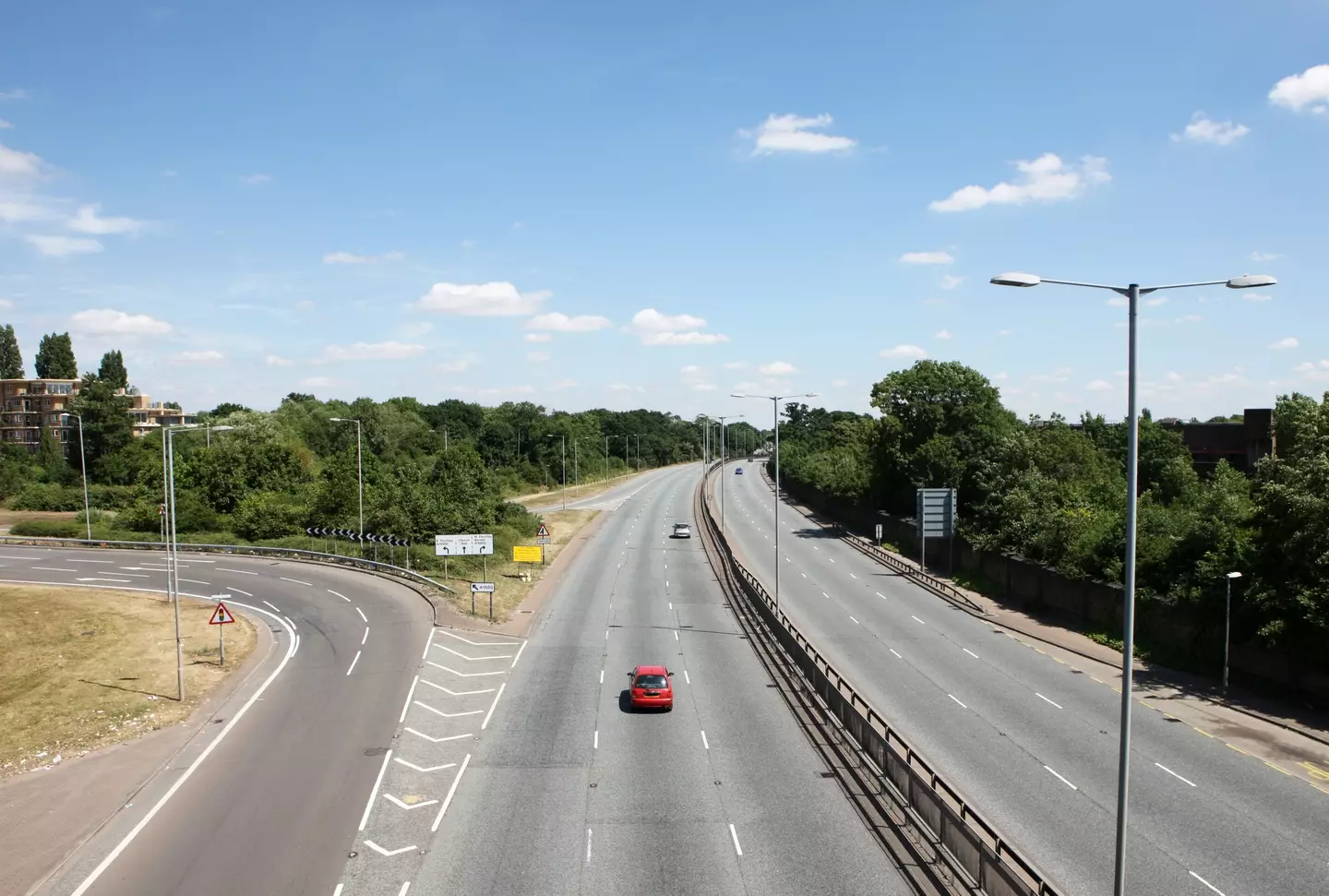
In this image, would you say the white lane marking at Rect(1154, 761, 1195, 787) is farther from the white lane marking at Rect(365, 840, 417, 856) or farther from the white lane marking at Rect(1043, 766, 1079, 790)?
the white lane marking at Rect(365, 840, 417, 856)

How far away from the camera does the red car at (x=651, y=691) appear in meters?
30.0

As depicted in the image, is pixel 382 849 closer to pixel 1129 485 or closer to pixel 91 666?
pixel 1129 485

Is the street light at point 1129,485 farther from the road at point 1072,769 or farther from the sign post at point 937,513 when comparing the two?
the sign post at point 937,513

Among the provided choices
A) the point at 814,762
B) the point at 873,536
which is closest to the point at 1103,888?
the point at 814,762

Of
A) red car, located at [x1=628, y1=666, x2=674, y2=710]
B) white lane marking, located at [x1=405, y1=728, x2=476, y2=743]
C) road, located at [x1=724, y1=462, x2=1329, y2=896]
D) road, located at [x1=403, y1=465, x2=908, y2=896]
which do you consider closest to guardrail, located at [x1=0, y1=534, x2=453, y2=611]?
road, located at [x1=403, y1=465, x2=908, y2=896]

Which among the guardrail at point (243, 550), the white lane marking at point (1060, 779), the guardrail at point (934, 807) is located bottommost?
the white lane marking at point (1060, 779)

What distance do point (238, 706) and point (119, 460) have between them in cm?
10532

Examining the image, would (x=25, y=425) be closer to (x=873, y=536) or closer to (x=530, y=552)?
(x=530, y=552)

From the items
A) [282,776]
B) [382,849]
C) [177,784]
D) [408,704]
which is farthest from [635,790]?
[177,784]

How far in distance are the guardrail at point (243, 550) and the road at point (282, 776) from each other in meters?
8.99

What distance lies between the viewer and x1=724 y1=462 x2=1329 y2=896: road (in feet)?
63.8

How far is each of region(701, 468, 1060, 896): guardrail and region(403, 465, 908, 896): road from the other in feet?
4.42

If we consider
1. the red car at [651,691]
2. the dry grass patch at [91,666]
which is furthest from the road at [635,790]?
the dry grass patch at [91,666]

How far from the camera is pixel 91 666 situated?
36.5 metres
